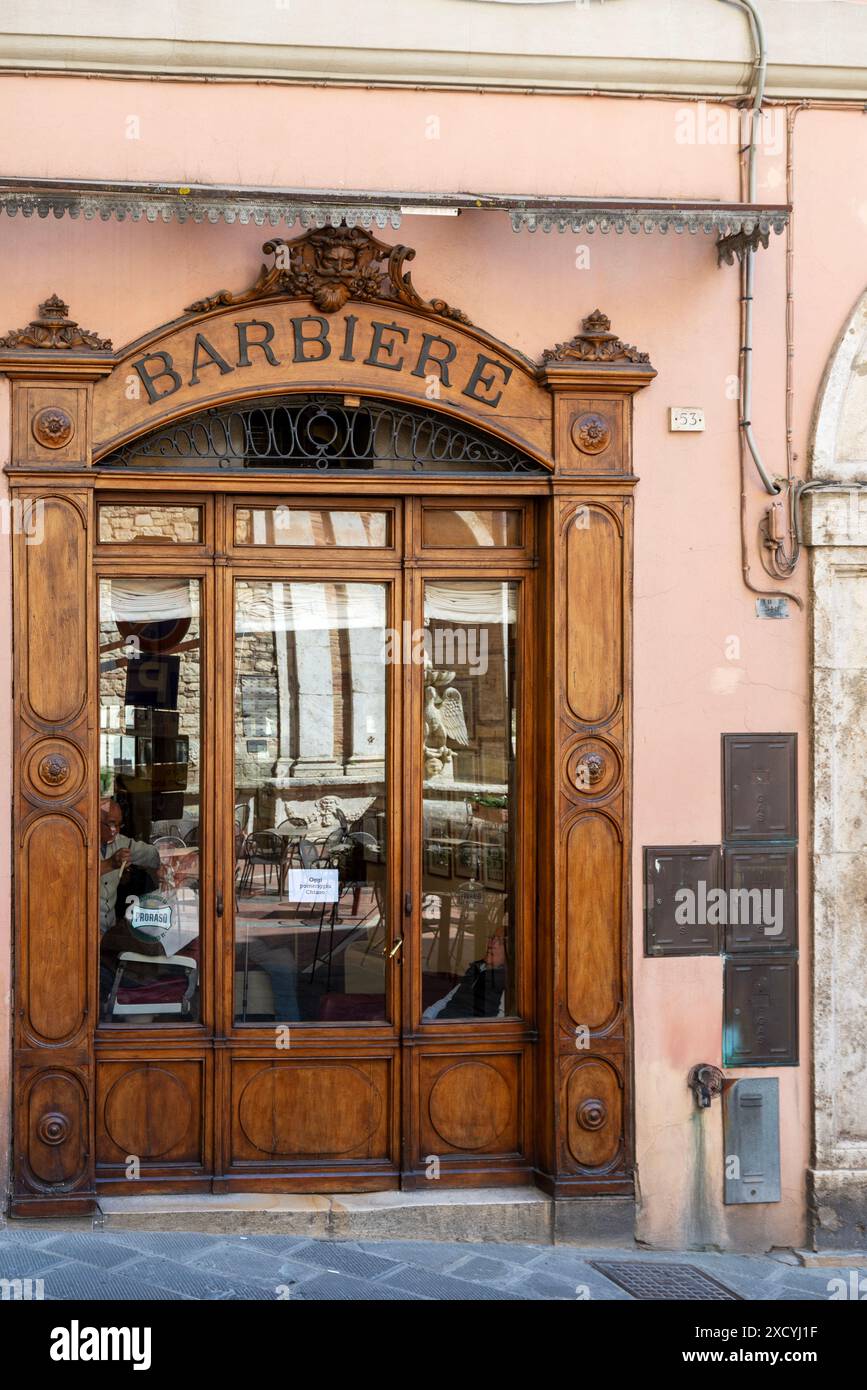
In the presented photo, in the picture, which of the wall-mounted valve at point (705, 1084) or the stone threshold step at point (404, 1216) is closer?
the stone threshold step at point (404, 1216)

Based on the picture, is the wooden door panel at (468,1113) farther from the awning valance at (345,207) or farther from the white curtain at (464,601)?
the awning valance at (345,207)

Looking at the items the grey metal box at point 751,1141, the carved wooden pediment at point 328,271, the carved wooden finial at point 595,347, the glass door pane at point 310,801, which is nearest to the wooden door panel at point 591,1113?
the grey metal box at point 751,1141

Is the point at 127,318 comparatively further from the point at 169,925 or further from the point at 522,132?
the point at 169,925

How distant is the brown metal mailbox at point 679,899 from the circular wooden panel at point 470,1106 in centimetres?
94

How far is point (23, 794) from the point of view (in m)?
6.18

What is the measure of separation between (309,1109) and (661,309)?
394cm

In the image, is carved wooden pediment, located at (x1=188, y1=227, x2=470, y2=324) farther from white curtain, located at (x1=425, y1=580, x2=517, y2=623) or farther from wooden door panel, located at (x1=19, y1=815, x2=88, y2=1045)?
wooden door panel, located at (x1=19, y1=815, x2=88, y2=1045)

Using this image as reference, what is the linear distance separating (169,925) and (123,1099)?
776 millimetres

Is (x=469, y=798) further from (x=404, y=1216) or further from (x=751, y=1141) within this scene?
(x=751, y=1141)

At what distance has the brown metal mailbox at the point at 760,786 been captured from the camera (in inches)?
260

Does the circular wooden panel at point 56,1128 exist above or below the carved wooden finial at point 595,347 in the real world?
below

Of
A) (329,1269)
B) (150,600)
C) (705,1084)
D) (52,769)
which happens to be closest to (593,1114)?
(705,1084)

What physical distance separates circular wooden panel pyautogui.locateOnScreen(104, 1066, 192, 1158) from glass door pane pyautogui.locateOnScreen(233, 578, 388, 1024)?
0.43 meters

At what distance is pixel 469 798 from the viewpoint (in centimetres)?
666
